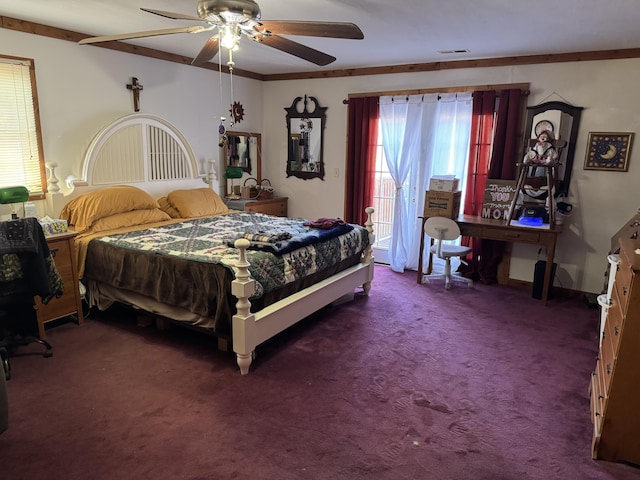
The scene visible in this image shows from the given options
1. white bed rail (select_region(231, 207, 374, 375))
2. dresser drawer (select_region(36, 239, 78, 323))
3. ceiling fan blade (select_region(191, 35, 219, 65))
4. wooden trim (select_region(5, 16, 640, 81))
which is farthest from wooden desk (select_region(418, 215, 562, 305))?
dresser drawer (select_region(36, 239, 78, 323))

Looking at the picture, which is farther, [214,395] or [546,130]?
[546,130]

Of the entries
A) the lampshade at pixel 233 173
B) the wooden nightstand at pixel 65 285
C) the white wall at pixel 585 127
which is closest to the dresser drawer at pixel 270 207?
the lampshade at pixel 233 173

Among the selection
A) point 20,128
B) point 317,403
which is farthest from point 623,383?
point 20,128

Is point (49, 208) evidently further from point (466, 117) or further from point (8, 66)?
point (466, 117)

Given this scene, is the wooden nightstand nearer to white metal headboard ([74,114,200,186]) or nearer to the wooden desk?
white metal headboard ([74,114,200,186])

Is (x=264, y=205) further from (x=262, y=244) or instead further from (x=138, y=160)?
(x=262, y=244)

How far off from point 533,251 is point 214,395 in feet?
11.8

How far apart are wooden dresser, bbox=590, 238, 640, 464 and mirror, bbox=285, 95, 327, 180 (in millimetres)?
4028

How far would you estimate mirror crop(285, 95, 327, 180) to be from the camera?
223 inches

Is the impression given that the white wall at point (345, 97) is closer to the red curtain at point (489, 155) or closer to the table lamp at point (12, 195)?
the red curtain at point (489, 155)

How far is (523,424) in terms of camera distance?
7.87 feet

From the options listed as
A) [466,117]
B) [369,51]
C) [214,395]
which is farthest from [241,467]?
[466,117]

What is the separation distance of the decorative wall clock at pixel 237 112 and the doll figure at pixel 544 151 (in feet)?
11.2

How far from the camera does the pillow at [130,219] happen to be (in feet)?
12.3
